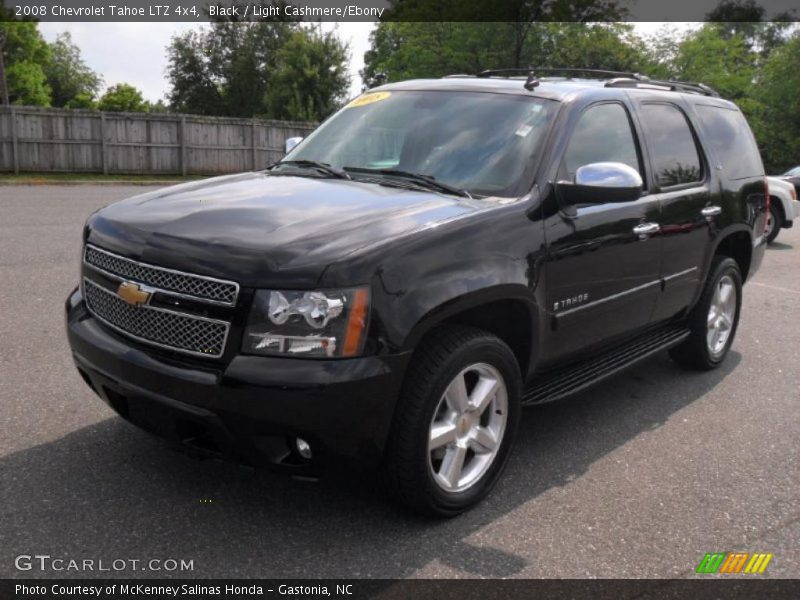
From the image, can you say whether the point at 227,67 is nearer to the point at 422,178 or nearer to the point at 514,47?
the point at 514,47

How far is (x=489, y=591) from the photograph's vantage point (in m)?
3.02

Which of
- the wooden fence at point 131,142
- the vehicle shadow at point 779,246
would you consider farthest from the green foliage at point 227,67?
the vehicle shadow at point 779,246

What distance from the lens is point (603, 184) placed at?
385cm

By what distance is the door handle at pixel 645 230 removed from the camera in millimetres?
4520

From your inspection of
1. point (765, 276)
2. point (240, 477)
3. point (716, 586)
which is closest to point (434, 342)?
point (240, 477)

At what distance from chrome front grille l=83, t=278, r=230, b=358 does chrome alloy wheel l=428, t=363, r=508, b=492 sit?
92 cm

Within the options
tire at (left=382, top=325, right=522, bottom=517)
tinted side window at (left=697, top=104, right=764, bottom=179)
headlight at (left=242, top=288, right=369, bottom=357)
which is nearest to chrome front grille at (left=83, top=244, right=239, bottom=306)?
headlight at (left=242, top=288, right=369, bottom=357)

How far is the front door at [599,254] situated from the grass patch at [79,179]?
1770 centimetres

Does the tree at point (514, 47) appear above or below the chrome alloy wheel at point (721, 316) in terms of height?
above

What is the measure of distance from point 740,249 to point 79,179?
67.1 ft

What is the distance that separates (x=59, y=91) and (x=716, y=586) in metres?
95.1

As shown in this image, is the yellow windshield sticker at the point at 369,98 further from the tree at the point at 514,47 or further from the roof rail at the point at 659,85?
the tree at the point at 514,47

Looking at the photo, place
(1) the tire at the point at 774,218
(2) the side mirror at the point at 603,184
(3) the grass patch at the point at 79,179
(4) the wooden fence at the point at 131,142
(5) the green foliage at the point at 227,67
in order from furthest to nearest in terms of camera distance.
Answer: (5) the green foliage at the point at 227,67, (4) the wooden fence at the point at 131,142, (3) the grass patch at the point at 79,179, (1) the tire at the point at 774,218, (2) the side mirror at the point at 603,184

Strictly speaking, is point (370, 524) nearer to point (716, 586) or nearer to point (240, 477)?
point (240, 477)
